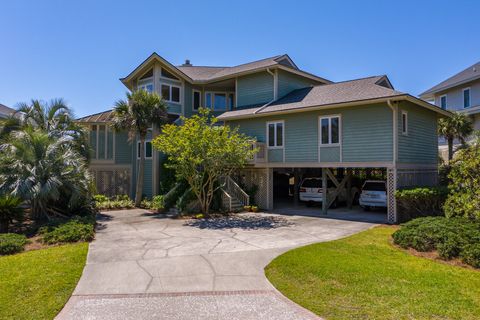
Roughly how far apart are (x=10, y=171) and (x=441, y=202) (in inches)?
681

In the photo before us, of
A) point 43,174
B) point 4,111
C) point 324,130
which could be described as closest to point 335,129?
point 324,130

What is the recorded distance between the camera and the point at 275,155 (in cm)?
1881

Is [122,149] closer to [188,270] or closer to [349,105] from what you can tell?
[349,105]

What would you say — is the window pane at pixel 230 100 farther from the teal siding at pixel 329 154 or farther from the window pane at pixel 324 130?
the teal siding at pixel 329 154

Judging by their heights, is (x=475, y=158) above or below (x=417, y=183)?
above

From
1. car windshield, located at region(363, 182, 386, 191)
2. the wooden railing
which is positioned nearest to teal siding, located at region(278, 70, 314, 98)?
the wooden railing

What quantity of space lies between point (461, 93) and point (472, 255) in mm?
27199

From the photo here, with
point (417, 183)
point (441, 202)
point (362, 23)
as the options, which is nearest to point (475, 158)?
point (441, 202)

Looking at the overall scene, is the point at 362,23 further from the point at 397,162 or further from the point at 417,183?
the point at 417,183

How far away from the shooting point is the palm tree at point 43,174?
12531 millimetres

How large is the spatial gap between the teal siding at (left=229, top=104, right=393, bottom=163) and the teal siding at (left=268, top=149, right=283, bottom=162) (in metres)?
0.40

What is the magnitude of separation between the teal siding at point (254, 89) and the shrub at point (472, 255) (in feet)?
47.5

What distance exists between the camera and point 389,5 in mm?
14680

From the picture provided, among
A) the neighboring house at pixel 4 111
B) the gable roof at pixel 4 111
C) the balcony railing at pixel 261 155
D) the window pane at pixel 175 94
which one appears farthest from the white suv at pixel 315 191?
the gable roof at pixel 4 111
